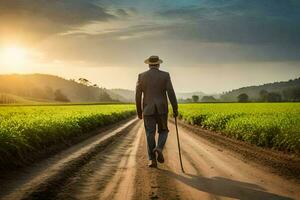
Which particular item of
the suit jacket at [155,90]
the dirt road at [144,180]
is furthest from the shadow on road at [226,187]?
the suit jacket at [155,90]

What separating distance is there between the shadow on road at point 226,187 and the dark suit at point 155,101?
191cm

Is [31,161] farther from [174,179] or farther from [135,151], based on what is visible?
[174,179]

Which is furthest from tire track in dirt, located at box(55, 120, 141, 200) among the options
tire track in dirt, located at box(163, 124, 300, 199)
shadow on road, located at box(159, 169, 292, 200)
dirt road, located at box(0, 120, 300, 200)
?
shadow on road, located at box(159, 169, 292, 200)

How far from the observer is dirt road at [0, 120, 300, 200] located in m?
7.04

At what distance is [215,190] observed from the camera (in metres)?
7.36

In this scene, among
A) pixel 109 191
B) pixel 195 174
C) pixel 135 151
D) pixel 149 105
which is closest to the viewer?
pixel 109 191

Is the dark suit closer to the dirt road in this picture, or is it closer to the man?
the man

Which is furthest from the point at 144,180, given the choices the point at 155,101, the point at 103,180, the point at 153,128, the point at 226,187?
the point at 155,101

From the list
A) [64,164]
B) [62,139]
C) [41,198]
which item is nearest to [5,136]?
[64,164]

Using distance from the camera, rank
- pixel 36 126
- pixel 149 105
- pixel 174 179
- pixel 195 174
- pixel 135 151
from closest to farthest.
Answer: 1. pixel 174 179
2. pixel 195 174
3. pixel 149 105
4. pixel 135 151
5. pixel 36 126

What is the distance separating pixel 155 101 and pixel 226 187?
3724 millimetres

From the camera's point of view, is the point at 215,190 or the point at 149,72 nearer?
the point at 215,190

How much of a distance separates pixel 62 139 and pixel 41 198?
11396 millimetres

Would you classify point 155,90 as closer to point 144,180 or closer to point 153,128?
point 153,128
